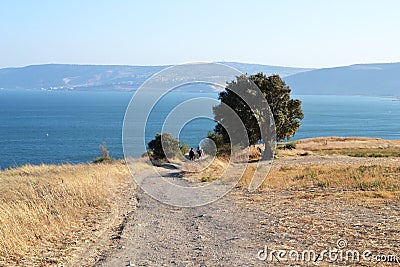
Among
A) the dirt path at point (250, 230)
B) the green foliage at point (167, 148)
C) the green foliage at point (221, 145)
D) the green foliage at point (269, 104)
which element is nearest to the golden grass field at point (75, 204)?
the dirt path at point (250, 230)

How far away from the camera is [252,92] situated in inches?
1431

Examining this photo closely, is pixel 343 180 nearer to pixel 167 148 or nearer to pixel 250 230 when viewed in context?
pixel 250 230

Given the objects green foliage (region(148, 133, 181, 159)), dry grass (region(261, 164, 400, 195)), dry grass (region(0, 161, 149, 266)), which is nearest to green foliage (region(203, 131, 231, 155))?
green foliage (region(148, 133, 181, 159))

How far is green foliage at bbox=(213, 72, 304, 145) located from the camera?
35.5 meters

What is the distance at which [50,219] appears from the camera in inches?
416

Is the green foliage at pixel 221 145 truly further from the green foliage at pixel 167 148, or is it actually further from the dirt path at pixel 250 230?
the dirt path at pixel 250 230

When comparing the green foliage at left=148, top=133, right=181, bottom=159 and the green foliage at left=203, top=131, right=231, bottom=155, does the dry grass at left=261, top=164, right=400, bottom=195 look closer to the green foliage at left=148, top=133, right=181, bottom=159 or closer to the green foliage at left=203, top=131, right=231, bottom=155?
the green foliage at left=203, top=131, right=231, bottom=155

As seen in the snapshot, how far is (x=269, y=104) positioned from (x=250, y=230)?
27102 mm

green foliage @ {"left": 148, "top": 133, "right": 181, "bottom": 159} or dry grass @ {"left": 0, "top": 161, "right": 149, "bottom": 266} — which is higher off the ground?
dry grass @ {"left": 0, "top": 161, "right": 149, "bottom": 266}

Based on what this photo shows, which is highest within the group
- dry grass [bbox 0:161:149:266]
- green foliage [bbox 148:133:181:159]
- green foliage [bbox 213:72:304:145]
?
green foliage [bbox 213:72:304:145]

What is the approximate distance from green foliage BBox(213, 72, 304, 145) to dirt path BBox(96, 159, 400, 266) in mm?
20726

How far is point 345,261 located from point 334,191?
9.50 m

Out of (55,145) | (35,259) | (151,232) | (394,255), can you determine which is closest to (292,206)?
(151,232)

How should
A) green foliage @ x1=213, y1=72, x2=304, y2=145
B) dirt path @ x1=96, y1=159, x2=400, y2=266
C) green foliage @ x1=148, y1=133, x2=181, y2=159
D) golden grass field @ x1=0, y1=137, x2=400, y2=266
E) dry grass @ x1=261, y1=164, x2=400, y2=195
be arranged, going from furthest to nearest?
green foliage @ x1=148, y1=133, x2=181, y2=159 < green foliage @ x1=213, y1=72, x2=304, y2=145 < dry grass @ x1=261, y1=164, x2=400, y2=195 < golden grass field @ x1=0, y1=137, x2=400, y2=266 < dirt path @ x1=96, y1=159, x2=400, y2=266
